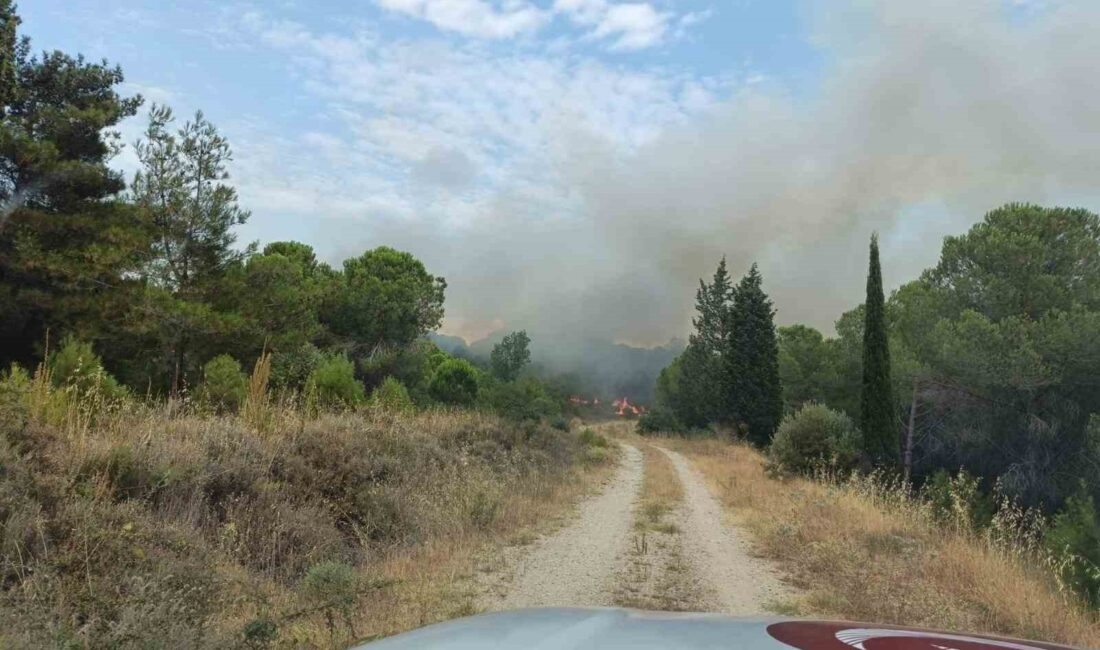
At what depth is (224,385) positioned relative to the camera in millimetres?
12023

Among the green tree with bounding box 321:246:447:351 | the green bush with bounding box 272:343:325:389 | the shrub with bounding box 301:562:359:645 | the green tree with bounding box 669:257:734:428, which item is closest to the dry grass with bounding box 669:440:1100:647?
the shrub with bounding box 301:562:359:645

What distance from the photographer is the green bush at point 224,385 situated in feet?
36.7

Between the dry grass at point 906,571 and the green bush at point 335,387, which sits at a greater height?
the green bush at point 335,387

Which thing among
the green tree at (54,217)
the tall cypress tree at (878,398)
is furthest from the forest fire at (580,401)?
the green tree at (54,217)

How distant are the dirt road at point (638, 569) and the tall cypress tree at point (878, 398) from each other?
62.9ft

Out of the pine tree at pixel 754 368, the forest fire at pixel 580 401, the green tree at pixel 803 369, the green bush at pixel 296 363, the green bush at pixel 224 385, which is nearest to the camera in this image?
the green bush at pixel 224 385

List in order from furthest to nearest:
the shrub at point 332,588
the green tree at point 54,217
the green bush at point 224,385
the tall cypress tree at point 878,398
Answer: the tall cypress tree at point 878,398
the green tree at point 54,217
the green bush at point 224,385
the shrub at point 332,588

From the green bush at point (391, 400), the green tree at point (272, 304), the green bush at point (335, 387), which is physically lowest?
the green bush at point (391, 400)

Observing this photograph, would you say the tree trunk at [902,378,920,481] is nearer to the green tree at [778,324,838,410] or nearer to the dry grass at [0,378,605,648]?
the green tree at [778,324,838,410]

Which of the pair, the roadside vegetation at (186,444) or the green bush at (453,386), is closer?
the roadside vegetation at (186,444)

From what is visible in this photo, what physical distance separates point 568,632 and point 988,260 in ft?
100

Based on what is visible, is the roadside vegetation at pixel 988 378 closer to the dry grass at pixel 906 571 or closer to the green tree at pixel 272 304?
the dry grass at pixel 906 571

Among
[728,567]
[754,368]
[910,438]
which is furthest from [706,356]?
A: [728,567]

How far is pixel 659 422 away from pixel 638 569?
54.6m
